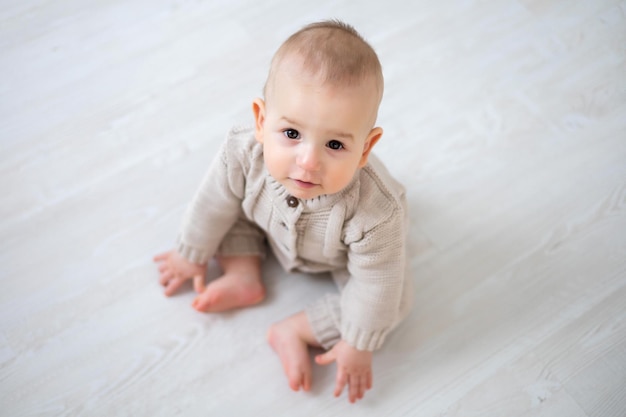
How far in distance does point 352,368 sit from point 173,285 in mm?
311

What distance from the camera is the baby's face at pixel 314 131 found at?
0.67m

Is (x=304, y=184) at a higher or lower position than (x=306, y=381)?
higher

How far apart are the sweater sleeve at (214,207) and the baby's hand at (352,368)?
0.25m

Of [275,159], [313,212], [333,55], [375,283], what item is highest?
[333,55]

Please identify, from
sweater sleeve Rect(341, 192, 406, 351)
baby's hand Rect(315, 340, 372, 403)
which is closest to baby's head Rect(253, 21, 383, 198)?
sweater sleeve Rect(341, 192, 406, 351)

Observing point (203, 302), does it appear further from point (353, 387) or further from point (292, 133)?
point (292, 133)

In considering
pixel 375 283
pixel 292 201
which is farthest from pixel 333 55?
pixel 375 283

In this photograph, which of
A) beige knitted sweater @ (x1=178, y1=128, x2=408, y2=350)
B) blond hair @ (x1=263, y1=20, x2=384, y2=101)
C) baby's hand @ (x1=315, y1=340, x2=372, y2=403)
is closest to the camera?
blond hair @ (x1=263, y1=20, x2=384, y2=101)

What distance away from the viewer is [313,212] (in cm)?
82

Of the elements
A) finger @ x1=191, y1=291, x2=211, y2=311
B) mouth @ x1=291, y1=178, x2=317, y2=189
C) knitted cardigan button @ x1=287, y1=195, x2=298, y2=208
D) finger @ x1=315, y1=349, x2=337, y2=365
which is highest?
mouth @ x1=291, y1=178, x2=317, y2=189

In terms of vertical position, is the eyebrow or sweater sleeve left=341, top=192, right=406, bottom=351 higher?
the eyebrow

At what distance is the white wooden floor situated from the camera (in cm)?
97

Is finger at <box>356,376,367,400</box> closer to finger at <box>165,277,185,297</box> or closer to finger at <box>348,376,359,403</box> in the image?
finger at <box>348,376,359,403</box>

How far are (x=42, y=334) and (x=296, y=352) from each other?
0.40 m
